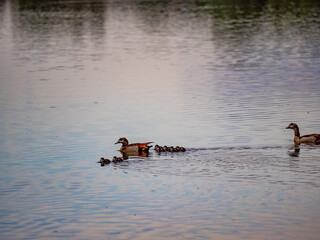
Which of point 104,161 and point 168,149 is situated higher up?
point 168,149

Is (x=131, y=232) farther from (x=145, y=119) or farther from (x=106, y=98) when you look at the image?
(x=106, y=98)

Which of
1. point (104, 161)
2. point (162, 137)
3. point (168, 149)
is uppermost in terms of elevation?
point (162, 137)

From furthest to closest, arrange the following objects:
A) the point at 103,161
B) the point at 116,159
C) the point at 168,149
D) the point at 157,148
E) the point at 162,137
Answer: the point at 162,137 → the point at 157,148 → the point at 168,149 → the point at 116,159 → the point at 103,161

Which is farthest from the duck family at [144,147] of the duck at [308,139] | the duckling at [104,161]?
the duckling at [104,161]

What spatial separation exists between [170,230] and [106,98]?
698 inches

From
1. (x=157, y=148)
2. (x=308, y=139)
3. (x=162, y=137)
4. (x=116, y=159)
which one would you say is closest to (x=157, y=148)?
(x=157, y=148)

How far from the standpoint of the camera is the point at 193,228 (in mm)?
15883

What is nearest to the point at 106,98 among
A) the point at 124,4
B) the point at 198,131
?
the point at 198,131

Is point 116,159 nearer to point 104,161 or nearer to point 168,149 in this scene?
point 104,161

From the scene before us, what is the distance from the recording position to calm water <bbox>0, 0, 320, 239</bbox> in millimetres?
16594

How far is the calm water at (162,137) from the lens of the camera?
16.6 meters

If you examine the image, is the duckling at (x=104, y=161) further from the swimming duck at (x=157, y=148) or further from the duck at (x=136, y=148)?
the swimming duck at (x=157, y=148)

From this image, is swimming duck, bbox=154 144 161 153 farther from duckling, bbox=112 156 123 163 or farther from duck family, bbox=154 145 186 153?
duckling, bbox=112 156 123 163

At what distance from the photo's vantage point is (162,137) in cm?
2472
